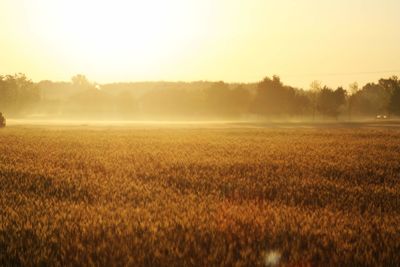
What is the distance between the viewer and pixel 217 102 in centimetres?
11088

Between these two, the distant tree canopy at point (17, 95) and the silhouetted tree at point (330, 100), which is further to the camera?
the distant tree canopy at point (17, 95)

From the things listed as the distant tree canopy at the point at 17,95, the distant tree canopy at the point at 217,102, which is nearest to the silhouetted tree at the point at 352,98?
the distant tree canopy at the point at 217,102

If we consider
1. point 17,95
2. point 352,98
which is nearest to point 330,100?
point 352,98

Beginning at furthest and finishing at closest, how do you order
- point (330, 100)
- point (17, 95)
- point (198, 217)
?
point (17, 95)
point (330, 100)
point (198, 217)

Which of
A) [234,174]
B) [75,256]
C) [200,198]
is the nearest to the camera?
[75,256]

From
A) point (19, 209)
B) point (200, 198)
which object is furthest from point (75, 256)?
point (200, 198)

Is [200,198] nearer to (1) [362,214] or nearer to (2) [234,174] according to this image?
(1) [362,214]

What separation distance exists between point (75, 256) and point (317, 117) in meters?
113

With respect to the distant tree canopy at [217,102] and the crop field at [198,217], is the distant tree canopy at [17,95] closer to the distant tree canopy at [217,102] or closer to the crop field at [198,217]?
the distant tree canopy at [217,102]

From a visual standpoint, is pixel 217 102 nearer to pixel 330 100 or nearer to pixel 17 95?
pixel 330 100

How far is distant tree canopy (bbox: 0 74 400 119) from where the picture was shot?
3976 inches

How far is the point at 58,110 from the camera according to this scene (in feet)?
478

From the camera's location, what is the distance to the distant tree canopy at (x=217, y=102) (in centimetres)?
10100

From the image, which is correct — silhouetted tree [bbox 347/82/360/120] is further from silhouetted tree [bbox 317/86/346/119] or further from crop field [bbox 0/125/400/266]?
crop field [bbox 0/125/400/266]
